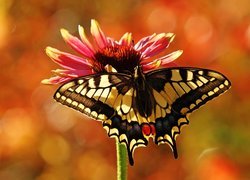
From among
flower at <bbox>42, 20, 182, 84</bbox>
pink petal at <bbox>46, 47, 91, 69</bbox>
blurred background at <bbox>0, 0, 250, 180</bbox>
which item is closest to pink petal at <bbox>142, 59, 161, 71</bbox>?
flower at <bbox>42, 20, 182, 84</bbox>

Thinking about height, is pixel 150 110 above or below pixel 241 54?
below

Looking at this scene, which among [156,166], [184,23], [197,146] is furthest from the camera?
[184,23]

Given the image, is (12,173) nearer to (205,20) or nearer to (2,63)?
(2,63)

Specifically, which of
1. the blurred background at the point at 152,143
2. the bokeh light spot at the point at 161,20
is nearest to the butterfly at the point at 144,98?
the blurred background at the point at 152,143

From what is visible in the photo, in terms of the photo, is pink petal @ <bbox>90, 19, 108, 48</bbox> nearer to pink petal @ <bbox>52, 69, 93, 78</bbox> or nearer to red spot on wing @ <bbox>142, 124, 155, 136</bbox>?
pink petal @ <bbox>52, 69, 93, 78</bbox>

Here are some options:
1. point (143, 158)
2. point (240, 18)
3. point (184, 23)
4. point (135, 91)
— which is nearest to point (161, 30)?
point (184, 23)

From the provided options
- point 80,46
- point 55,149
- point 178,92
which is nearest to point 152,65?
point 178,92
